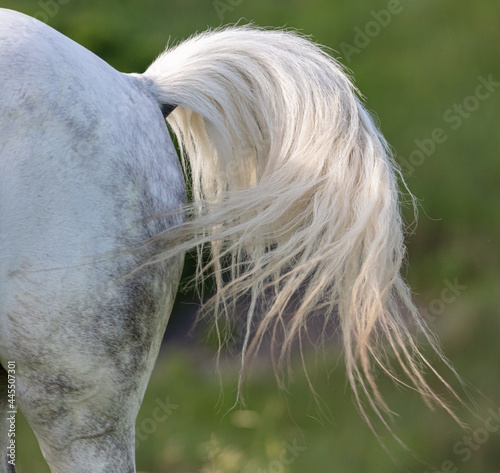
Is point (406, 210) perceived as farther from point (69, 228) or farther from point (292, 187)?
point (69, 228)

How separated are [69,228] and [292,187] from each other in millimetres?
373

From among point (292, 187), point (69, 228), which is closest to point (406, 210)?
point (292, 187)

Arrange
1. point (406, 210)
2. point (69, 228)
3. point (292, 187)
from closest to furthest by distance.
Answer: point (69, 228)
point (292, 187)
point (406, 210)

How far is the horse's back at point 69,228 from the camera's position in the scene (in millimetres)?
880

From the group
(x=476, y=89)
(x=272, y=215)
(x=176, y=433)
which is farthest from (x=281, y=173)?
(x=476, y=89)

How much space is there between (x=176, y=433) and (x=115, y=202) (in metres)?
2.30

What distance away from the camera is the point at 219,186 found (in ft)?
4.07

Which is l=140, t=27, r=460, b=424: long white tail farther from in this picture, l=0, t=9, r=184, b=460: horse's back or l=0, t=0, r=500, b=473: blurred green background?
l=0, t=0, r=500, b=473: blurred green background

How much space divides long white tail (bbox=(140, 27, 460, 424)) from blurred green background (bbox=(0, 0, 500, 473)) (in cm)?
187

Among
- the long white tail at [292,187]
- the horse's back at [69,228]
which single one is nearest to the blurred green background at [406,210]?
the long white tail at [292,187]

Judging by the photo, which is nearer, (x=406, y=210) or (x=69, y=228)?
(x=69, y=228)

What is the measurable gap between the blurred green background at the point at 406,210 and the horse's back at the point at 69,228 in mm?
1976

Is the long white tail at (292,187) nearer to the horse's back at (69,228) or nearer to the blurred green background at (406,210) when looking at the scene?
the horse's back at (69,228)

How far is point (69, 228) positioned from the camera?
898 mm
